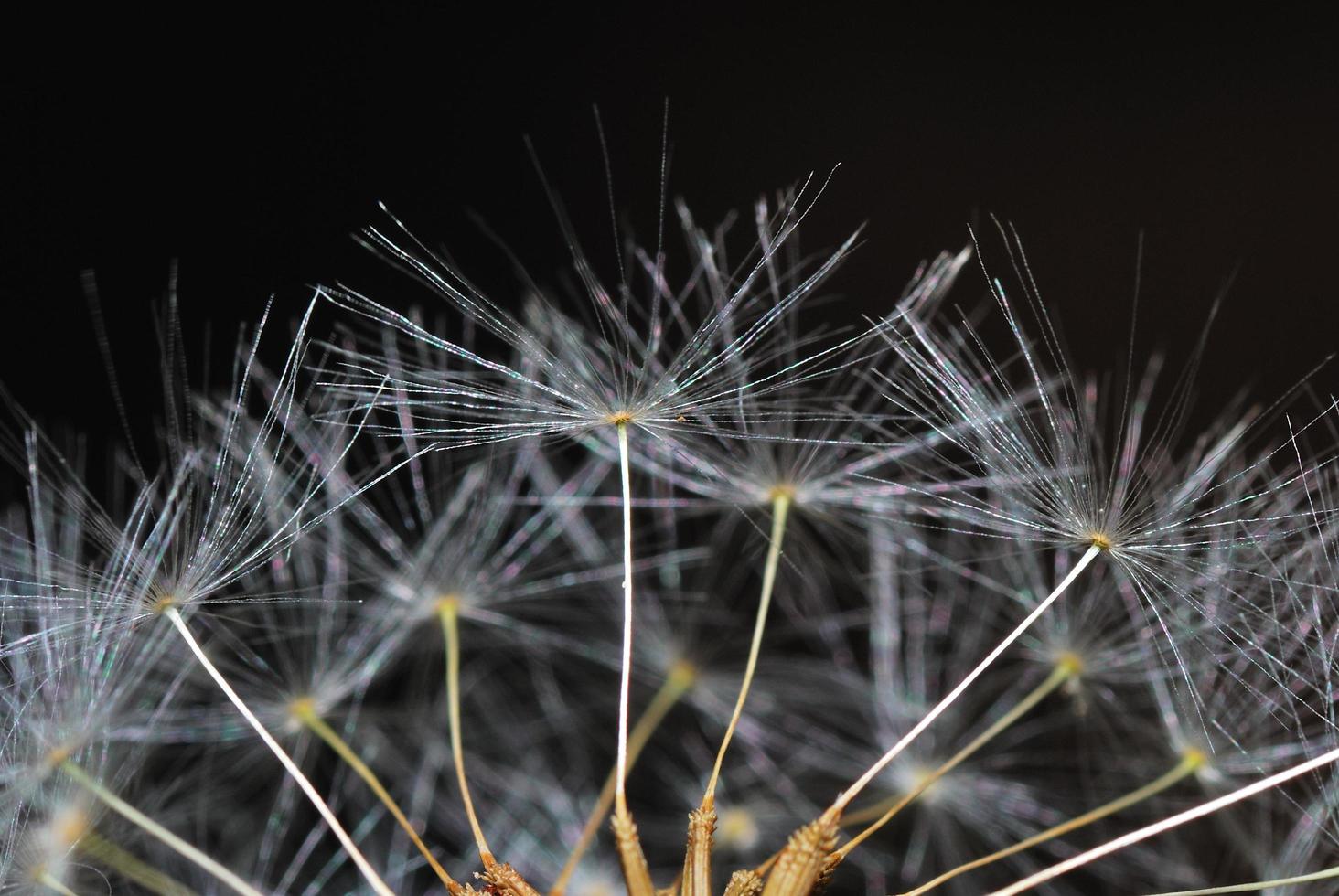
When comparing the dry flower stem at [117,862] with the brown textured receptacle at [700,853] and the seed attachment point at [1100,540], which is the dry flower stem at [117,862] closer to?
the brown textured receptacle at [700,853]

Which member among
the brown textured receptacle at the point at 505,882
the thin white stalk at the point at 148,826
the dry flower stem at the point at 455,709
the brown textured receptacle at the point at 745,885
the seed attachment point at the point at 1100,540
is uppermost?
the seed attachment point at the point at 1100,540

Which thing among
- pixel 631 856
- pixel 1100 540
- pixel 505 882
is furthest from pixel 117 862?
pixel 1100 540

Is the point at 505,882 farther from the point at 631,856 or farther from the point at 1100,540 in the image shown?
the point at 1100,540

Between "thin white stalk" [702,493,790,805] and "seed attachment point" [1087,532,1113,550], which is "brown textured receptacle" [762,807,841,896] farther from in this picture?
"seed attachment point" [1087,532,1113,550]

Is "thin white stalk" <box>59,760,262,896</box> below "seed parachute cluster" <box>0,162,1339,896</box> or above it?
below

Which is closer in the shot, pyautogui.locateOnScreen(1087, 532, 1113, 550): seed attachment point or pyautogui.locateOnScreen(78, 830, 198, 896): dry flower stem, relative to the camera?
pyautogui.locateOnScreen(1087, 532, 1113, 550): seed attachment point

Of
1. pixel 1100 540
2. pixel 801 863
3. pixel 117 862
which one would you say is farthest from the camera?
pixel 117 862

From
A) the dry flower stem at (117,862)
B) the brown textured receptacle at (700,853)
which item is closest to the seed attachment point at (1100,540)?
the brown textured receptacle at (700,853)

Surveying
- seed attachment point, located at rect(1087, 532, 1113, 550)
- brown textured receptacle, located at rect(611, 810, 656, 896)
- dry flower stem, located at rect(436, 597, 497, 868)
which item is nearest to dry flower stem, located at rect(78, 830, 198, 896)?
dry flower stem, located at rect(436, 597, 497, 868)
